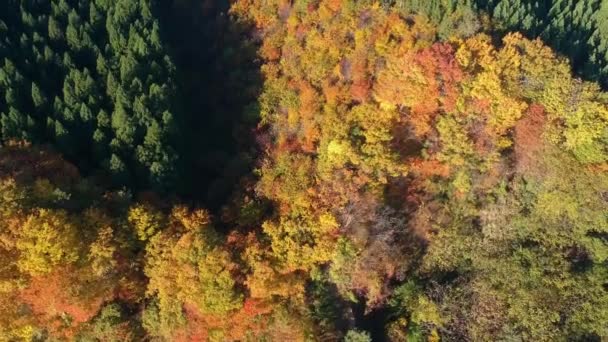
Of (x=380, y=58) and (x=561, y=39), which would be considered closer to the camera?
(x=380, y=58)

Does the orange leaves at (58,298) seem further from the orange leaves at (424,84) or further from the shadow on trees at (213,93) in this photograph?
the orange leaves at (424,84)

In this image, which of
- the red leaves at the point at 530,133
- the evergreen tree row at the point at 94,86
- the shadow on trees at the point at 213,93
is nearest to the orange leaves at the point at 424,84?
the red leaves at the point at 530,133

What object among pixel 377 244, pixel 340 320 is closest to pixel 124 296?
pixel 340 320

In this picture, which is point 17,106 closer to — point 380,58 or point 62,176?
point 62,176

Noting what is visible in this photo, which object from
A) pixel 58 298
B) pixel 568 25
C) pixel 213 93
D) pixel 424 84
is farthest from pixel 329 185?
pixel 568 25

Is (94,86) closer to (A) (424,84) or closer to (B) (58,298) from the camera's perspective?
(B) (58,298)

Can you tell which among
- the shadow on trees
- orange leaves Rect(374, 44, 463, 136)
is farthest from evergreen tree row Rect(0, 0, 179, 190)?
orange leaves Rect(374, 44, 463, 136)

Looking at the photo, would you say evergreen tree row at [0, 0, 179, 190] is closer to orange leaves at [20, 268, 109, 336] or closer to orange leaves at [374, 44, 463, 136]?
orange leaves at [20, 268, 109, 336]
